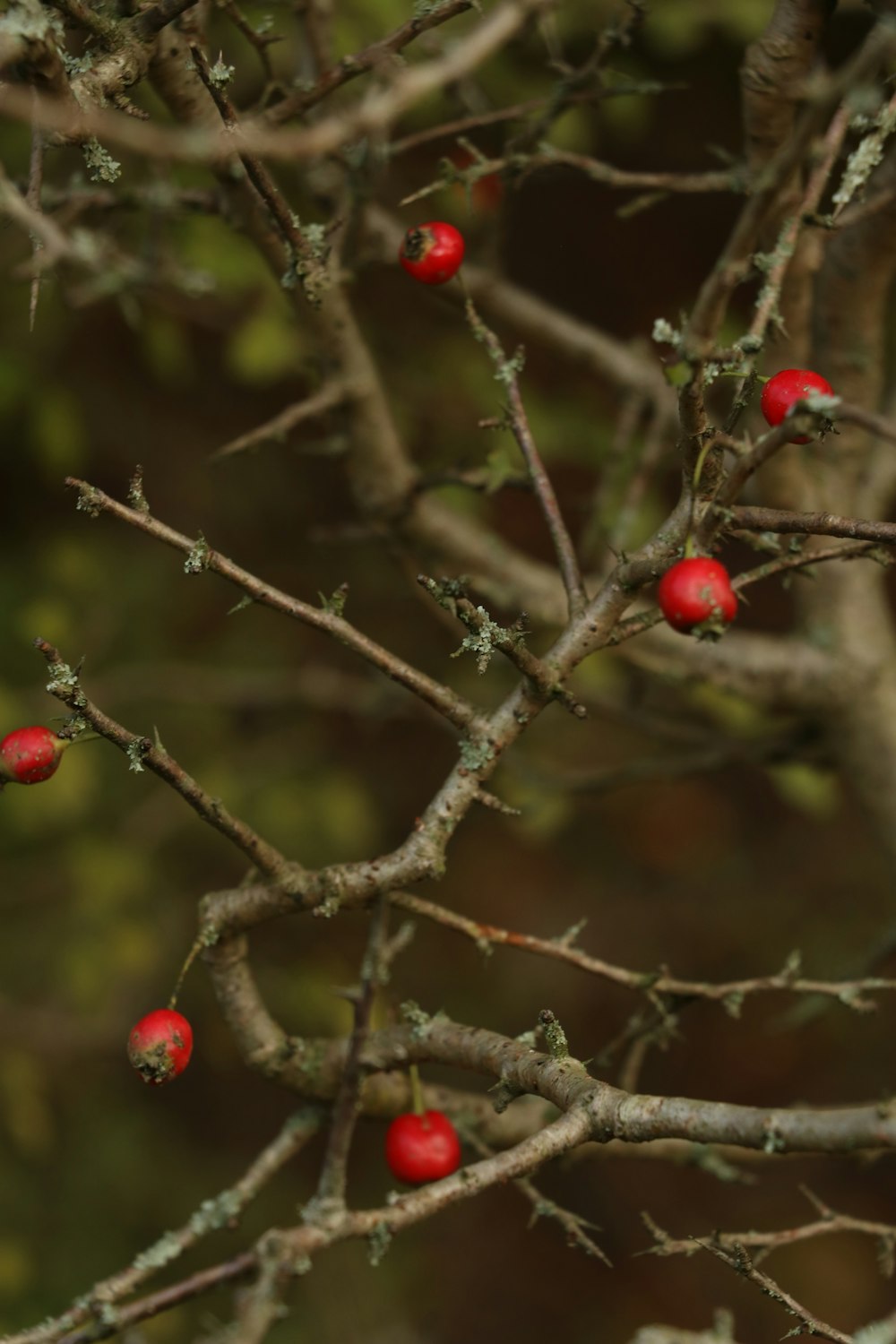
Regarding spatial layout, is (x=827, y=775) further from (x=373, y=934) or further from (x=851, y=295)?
(x=373, y=934)

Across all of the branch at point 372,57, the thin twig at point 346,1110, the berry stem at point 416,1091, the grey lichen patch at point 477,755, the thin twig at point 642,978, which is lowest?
the thin twig at point 346,1110

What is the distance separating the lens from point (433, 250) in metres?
1.12

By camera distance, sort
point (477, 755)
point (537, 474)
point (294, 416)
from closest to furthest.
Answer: point (477, 755) < point (537, 474) < point (294, 416)

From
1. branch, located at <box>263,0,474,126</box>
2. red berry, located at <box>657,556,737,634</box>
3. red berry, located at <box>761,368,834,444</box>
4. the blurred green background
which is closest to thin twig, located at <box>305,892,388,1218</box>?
red berry, located at <box>657,556,737,634</box>

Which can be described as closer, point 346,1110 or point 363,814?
point 346,1110

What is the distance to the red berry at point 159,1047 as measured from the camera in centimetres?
96

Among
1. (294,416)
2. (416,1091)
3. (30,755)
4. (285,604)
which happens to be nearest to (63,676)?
(30,755)

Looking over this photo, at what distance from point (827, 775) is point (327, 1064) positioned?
1083 mm

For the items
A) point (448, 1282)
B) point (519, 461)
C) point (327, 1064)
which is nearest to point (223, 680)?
point (519, 461)

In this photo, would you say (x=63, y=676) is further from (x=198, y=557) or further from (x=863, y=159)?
(x=863, y=159)

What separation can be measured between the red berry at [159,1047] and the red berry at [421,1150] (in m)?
0.23

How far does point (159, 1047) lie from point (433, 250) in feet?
2.50

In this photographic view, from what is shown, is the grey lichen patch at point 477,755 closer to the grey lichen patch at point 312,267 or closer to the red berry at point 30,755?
the red berry at point 30,755

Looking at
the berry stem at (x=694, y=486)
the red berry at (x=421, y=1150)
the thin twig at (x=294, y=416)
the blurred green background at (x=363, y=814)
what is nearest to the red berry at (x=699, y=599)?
the berry stem at (x=694, y=486)
